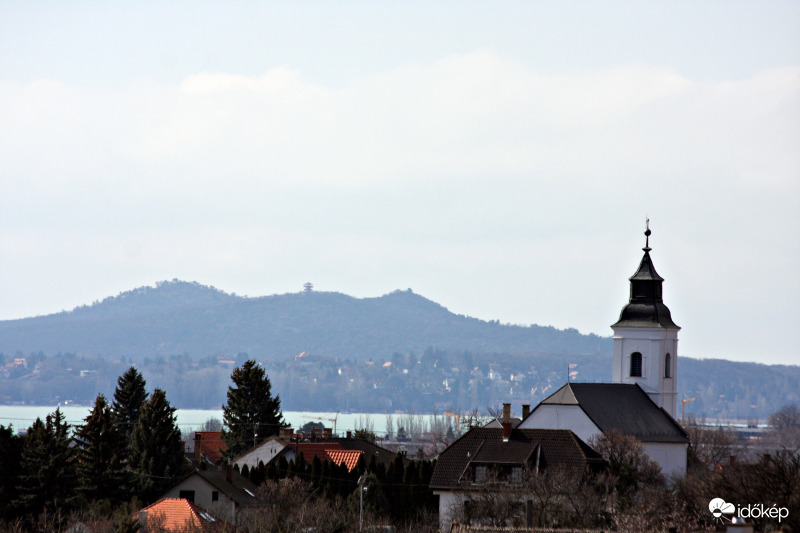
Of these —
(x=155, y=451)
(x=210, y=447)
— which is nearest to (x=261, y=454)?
(x=155, y=451)

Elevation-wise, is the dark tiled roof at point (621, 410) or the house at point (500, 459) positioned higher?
the dark tiled roof at point (621, 410)

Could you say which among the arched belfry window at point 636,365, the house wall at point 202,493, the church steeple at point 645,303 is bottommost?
the house wall at point 202,493

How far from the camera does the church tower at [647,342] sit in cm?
9006

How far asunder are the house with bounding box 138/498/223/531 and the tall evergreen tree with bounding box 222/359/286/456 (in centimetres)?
2966

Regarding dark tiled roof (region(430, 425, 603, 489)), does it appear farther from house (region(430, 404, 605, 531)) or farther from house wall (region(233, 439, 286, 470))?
house wall (region(233, 439, 286, 470))

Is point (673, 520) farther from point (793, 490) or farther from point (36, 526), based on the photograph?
point (36, 526)

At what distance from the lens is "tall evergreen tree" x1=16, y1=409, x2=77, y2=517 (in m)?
59.8

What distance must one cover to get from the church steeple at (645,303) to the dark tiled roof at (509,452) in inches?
816

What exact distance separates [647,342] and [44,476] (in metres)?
44.4

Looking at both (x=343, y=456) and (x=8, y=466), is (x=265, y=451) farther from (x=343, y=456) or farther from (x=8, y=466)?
(x=8, y=466)

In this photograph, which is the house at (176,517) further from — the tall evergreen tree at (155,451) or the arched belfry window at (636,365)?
the arched belfry window at (636,365)

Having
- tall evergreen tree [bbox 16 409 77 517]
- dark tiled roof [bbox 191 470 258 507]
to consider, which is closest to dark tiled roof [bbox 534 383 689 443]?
dark tiled roof [bbox 191 470 258 507]

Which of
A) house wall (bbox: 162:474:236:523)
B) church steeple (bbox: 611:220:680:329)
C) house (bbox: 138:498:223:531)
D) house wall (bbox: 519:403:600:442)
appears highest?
church steeple (bbox: 611:220:680:329)

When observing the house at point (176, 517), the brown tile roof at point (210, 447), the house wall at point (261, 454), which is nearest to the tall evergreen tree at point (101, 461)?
the house at point (176, 517)
